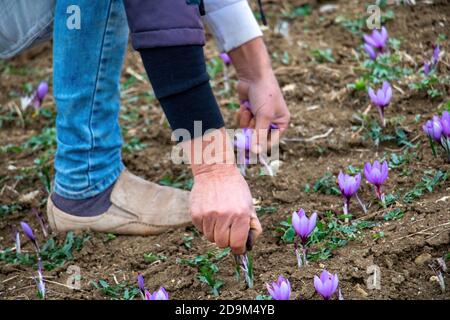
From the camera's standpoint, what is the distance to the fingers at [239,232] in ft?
6.53

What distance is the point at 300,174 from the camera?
292 centimetres

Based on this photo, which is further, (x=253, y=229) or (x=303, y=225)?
(x=303, y=225)

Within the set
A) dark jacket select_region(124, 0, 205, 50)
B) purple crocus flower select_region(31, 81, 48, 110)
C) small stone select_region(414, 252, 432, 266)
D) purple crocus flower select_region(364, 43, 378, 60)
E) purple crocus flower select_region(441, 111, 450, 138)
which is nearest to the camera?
dark jacket select_region(124, 0, 205, 50)

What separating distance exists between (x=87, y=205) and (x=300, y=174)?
0.81 metres

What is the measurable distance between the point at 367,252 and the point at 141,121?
1691 millimetres

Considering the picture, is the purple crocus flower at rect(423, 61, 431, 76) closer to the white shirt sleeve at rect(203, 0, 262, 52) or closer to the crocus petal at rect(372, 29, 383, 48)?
the crocus petal at rect(372, 29, 383, 48)

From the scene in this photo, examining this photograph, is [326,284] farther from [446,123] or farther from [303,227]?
[446,123]

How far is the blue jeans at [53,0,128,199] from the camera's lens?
2.38 meters

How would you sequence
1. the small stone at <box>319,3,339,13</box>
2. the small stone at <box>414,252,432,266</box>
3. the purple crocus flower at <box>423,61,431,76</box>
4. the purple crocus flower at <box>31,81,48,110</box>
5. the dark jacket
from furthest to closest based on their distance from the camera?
the small stone at <box>319,3,339,13</box> → the purple crocus flower at <box>31,81,48,110</box> → the purple crocus flower at <box>423,61,431,76</box> → the small stone at <box>414,252,432,266</box> → the dark jacket

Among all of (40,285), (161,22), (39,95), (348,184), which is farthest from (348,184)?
(39,95)

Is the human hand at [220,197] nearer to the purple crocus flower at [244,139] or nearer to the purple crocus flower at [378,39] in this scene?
the purple crocus flower at [244,139]

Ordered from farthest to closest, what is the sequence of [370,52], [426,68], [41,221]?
[370,52] → [426,68] → [41,221]

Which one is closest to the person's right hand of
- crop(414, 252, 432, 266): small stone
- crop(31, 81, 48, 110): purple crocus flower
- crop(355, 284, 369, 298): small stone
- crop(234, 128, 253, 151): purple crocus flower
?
crop(355, 284, 369, 298): small stone
